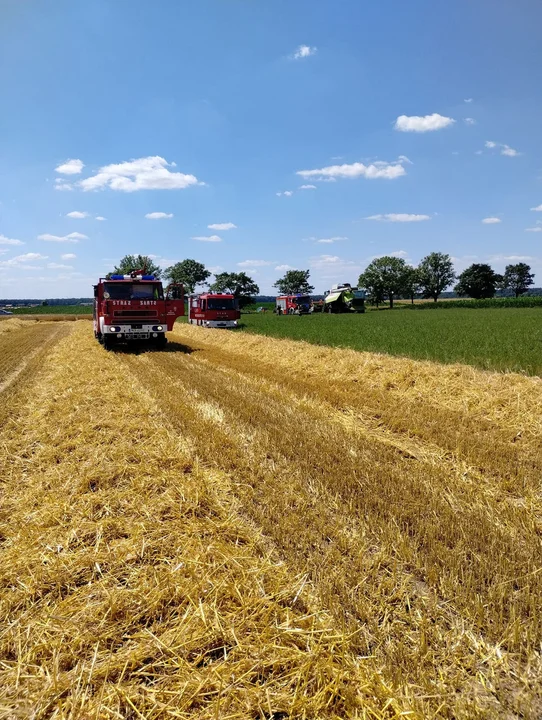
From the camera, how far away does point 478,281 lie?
10106 centimetres

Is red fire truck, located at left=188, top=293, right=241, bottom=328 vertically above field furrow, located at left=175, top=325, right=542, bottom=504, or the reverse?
red fire truck, located at left=188, top=293, right=241, bottom=328

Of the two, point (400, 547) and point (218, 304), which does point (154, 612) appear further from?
point (218, 304)

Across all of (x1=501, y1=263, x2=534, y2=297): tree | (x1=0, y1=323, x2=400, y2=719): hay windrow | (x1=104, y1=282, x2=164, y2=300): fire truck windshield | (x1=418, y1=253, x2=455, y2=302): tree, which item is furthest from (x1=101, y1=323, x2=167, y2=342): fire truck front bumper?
(x1=501, y1=263, x2=534, y2=297): tree

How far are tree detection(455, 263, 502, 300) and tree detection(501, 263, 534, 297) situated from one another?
116 ft

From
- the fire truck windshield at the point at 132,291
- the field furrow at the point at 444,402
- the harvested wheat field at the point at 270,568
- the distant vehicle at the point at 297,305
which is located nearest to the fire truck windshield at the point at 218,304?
the fire truck windshield at the point at 132,291

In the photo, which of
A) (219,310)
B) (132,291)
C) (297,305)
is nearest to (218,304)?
(219,310)

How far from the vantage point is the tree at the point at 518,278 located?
433ft

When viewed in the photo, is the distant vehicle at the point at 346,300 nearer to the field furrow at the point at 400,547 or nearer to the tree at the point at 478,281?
the field furrow at the point at 400,547

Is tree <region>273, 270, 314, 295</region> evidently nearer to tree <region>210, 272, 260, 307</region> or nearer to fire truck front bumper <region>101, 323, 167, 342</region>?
tree <region>210, 272, 260, 307</region>

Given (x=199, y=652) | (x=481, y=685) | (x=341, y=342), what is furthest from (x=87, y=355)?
(x=481, y=685)

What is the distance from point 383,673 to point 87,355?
14196 millimetres

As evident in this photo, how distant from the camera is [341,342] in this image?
52.8ft

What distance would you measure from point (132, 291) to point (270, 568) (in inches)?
561

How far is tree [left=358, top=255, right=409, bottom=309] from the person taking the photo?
300 ft
